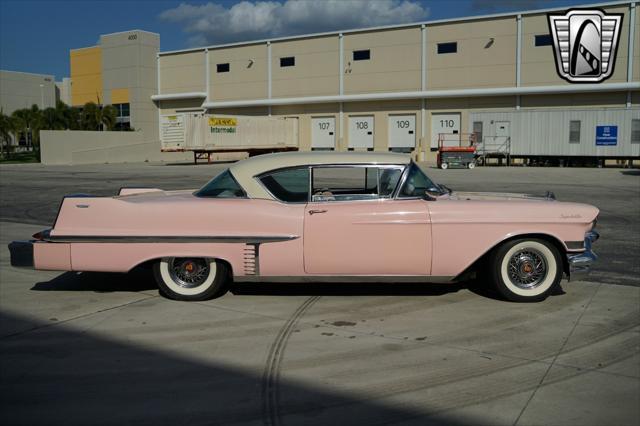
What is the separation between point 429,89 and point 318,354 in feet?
124

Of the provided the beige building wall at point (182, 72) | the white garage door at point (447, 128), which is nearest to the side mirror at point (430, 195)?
the white garage door at point (447, 128)

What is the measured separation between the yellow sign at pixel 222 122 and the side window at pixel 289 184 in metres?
34.8

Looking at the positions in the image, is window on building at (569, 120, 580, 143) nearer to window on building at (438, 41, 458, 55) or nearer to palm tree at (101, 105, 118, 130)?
window on building at (438, 41, 458, 55)

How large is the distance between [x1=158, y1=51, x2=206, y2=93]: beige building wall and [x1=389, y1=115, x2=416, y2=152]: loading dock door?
1723cm

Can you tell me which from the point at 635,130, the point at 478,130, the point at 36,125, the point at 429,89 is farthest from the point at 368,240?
the point at 36,125

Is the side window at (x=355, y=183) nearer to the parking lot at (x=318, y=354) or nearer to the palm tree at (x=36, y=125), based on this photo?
the parking lot at (x=318, y=354)

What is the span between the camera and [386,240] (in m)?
5.70

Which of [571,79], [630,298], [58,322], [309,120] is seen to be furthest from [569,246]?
[309,120]

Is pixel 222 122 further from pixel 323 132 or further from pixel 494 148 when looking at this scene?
pixel 494 148

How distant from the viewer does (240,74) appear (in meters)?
48.5

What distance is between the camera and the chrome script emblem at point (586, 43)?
35156 millimetres

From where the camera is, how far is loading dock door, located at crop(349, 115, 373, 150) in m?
43.3

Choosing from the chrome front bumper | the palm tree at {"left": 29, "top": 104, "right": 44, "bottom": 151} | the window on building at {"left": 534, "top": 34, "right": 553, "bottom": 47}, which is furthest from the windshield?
the palm tree at {"left": 29, "top": 104, "right": 44, "bottom": 151}

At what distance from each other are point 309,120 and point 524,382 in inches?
1669
